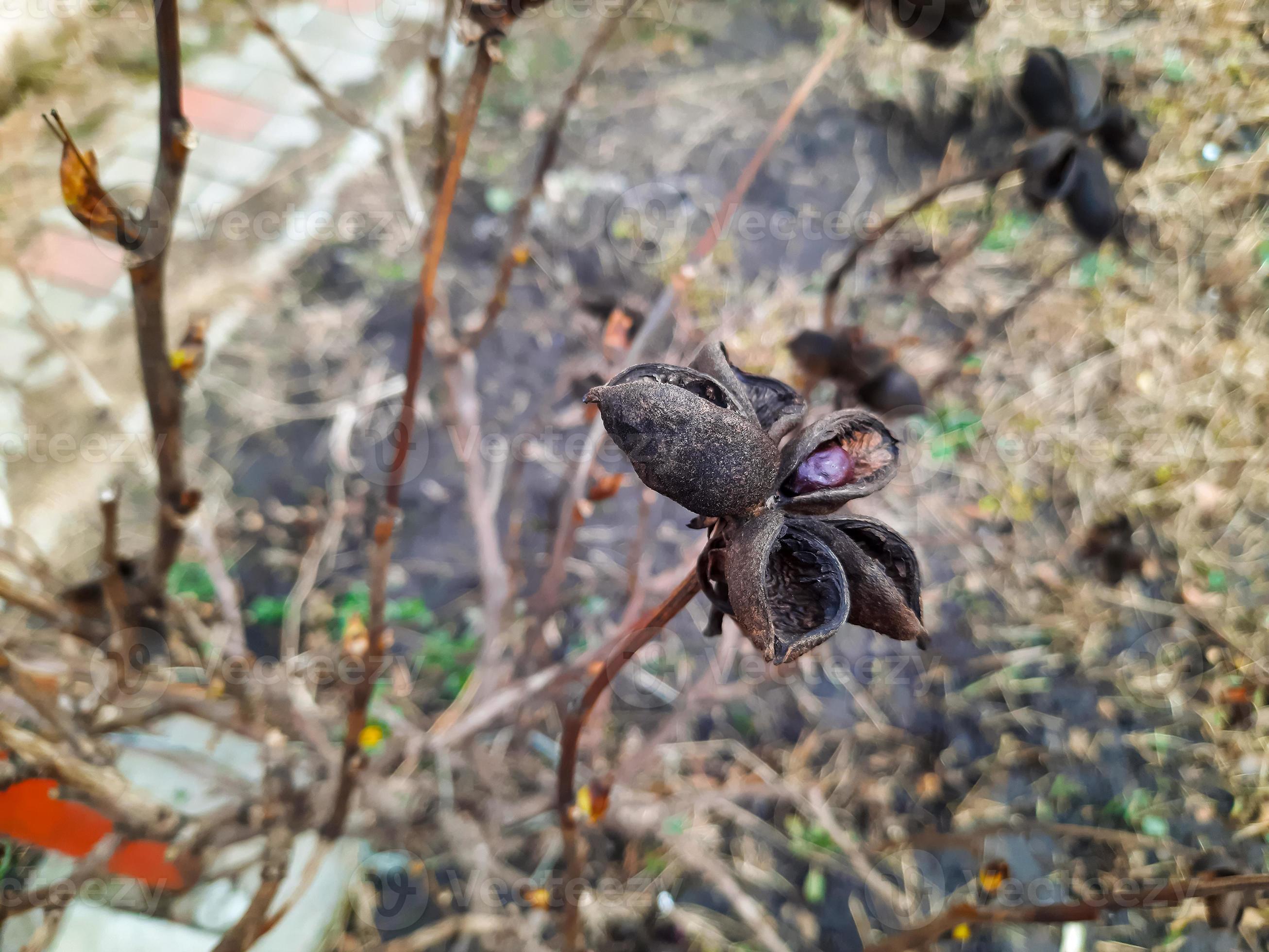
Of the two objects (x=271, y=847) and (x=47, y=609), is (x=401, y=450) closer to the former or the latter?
(x=271, y=847)

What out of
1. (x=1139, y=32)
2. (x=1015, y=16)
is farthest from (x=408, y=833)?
(x=1015, y=16)

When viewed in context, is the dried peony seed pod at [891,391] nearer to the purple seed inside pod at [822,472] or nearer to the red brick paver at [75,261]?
the purple seed inside pod at [822,472]

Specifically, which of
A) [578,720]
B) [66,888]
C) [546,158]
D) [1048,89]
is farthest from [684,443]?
[1048,89]

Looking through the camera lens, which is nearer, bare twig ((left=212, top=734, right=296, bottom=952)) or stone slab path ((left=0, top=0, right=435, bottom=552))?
bare twig ((left=212, top=734, right=296, bottom=952))

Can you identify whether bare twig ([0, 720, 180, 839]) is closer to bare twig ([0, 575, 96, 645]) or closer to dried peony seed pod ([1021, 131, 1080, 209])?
bare twig ([0, 575, 96, 645])

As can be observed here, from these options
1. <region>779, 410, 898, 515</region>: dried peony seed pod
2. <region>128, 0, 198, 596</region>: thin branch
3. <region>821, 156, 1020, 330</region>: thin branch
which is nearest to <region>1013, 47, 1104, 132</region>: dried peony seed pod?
<region>821, 156, 1020, 330</region>: thin branch

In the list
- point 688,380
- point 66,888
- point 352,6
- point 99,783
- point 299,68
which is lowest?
point 66,888
